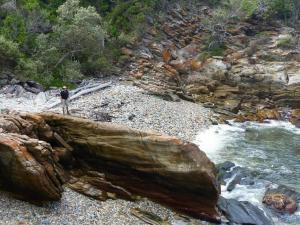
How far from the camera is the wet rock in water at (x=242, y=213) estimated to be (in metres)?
20.8

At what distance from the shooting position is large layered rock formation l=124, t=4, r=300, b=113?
4744 centimetres

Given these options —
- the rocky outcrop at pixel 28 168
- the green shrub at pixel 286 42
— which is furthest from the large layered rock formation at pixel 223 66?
the rocky outcrop at pixel 28 168

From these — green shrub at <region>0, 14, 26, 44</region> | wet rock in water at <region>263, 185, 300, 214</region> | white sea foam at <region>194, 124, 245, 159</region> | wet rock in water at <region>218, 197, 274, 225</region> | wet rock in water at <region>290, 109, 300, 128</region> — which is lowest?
wet rock in water at <region>290, 109, 300, 128</region>

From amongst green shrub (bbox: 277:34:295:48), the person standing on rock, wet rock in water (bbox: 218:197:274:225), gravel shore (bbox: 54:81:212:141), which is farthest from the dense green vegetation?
wet rock in water (bbox: 218:197:274:225)

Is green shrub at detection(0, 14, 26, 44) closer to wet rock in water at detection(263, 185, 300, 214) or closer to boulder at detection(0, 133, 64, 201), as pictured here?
boulder at detection(0, 133, 64, 201)

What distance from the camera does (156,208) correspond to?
20.4 metres

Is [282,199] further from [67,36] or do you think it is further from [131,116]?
[67,36]

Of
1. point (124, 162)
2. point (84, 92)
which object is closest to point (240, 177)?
point (124, 162)

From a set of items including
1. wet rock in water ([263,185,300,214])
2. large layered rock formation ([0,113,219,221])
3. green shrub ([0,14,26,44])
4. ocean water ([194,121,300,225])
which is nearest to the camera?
large layered rock formation ([0,113,219,221])

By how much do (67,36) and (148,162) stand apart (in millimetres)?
29889

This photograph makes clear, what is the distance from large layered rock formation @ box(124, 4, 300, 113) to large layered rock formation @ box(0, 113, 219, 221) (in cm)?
→ 2299

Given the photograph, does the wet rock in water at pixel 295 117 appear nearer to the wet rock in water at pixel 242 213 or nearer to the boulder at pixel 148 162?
the wet rock in water at pixel 242 213

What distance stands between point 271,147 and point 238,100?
12851 millimetres

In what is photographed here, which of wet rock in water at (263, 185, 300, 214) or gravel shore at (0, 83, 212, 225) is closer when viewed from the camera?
gravel shore at (0, 83, 212, 225)
